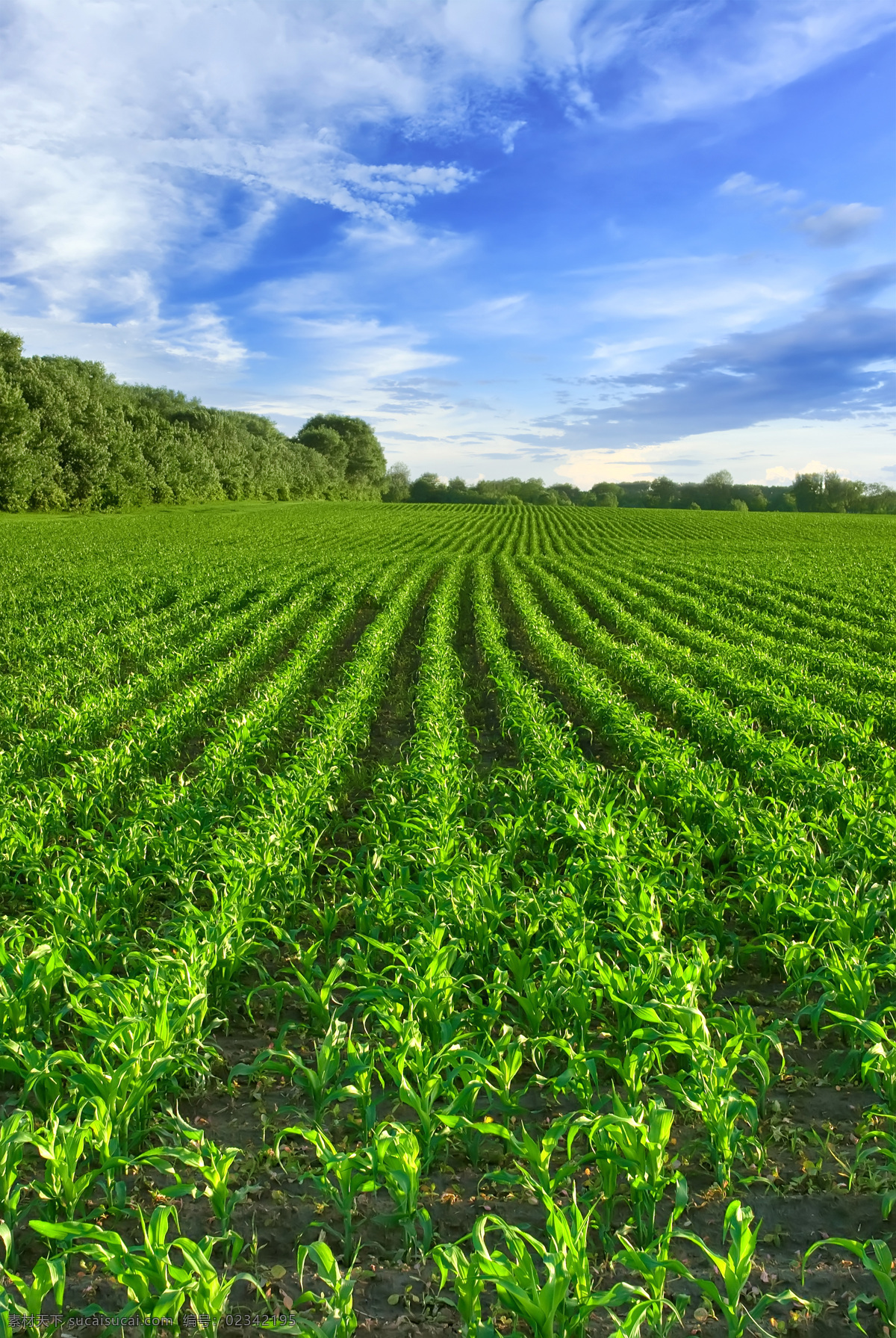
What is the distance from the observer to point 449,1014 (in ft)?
13.2

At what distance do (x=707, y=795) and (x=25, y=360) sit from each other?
51535mm

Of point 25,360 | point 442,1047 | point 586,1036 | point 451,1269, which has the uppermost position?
point 25,360

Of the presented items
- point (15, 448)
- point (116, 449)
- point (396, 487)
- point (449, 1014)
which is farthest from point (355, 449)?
point (449, 1014)

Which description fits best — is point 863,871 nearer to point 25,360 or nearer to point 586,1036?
point 586,1036

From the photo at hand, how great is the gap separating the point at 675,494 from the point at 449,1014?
12120cm

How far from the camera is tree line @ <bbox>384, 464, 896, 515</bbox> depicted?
104812mm

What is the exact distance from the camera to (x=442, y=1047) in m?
3.45

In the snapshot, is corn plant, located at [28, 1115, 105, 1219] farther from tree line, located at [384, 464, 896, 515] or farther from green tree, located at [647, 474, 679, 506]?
green tree, located at [647, 474, 679, 506]

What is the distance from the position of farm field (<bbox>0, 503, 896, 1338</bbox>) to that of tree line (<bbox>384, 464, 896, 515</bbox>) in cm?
8633

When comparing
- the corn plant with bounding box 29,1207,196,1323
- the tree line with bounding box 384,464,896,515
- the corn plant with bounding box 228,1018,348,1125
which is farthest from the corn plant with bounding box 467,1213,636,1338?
the tree line with bounding box 384,464,896,515

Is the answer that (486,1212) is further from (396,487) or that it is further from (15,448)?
(396,487)

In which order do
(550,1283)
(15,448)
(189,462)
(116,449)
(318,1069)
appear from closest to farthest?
(550,1283), (318,1069), (15,448), (116,449), (189,462)

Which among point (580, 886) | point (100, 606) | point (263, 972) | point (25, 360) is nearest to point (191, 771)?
point (263, 972)

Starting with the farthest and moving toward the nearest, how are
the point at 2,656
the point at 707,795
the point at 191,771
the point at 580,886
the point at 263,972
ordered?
the point at 2,656, the point at 191,771, the point at 707,795, the point at 580,886, the point at 263,972
